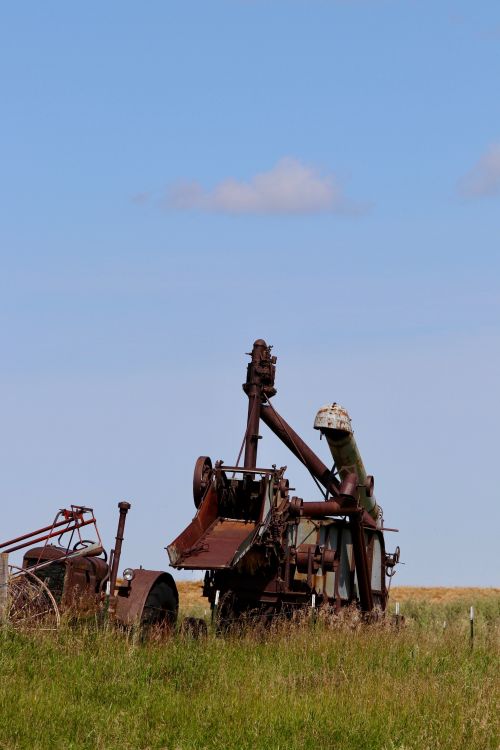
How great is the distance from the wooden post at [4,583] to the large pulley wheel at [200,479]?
14.9ft

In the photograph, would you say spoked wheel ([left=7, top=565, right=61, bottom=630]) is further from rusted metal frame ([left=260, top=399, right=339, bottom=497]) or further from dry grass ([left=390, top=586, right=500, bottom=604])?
dry grass ([left=390, top=586, right=500, bottom=604])

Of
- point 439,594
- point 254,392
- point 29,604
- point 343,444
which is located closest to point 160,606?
point 29,604

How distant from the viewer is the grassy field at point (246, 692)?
34.4 feet

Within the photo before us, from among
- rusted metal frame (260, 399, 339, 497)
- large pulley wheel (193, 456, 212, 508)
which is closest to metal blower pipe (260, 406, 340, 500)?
rusted metal frame (260, 399, 339, 497)

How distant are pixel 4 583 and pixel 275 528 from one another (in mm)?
4896

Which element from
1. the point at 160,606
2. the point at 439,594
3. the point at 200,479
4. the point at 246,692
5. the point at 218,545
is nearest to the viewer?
the point at 246,692

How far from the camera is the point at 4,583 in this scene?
14891 mm

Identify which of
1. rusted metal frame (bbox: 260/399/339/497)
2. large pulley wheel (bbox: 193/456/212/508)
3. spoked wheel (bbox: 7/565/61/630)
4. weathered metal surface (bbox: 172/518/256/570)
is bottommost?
spoked wheel (bbox: 7/565/61/630)

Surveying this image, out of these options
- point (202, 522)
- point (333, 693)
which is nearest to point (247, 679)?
point (333, 693)

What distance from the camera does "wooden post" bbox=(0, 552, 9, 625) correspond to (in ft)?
48.1

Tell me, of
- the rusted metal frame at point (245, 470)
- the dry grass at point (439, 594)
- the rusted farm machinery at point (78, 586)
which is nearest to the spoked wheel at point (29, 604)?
the rusted farm machinery at point (78, 586)

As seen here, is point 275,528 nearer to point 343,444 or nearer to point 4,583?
point 343,444

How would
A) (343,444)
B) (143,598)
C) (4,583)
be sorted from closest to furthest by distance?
1. (4,583)
2. (143,598)
3. (343,444)

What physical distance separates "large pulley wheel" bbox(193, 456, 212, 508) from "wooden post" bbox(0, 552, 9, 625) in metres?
4.53
